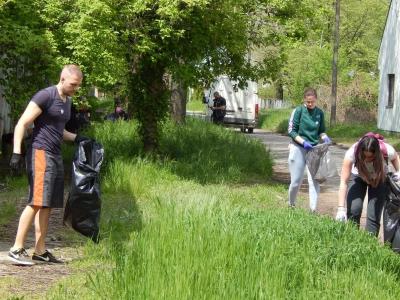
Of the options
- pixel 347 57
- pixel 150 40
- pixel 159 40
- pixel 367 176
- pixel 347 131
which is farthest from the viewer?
pixel 347 57

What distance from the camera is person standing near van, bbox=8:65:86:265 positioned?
7.64 m

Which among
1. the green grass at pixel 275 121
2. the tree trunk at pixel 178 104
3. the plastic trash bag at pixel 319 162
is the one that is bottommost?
the green grass at pixel 275 121

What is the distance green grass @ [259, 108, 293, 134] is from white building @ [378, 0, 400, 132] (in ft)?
22.9

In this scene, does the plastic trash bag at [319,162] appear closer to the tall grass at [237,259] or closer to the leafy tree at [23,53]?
the tall grass at [237,259]

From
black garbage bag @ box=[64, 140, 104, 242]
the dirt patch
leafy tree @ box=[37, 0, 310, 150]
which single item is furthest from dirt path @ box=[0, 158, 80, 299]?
leafy tree @ box=[37, 0, 310, 150]

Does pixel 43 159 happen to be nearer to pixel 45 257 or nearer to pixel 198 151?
pixel 45 257

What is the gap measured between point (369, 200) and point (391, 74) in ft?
91.5

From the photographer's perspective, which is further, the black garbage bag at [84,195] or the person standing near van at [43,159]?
the black garbage bag at [84,195]

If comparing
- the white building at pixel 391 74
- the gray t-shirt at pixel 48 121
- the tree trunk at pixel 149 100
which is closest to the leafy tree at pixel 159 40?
the tree trunk at pixel 149 100

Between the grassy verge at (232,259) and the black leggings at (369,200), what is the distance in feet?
1.40

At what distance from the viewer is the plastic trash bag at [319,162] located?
1126 cm

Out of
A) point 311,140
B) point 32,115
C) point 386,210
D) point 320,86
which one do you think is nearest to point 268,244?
point 386,210

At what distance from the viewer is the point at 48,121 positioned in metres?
7.76

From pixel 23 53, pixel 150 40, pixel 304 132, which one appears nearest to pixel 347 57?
pixel 150 40
